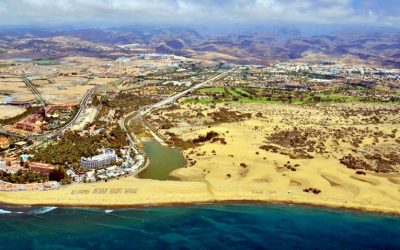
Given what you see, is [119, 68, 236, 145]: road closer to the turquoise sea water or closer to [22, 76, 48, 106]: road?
[22, 76, 48, 106]: road

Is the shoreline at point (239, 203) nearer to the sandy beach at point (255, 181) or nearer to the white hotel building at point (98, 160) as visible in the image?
the sandy beach at point (255, 181)

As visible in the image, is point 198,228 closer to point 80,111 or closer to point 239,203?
point 239,203

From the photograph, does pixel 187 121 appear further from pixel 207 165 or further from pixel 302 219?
pixel 302 219

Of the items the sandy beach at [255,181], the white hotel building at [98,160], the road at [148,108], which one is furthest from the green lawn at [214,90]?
the white hotel building at [98,160]

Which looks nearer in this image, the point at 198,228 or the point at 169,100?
the point at 198,228

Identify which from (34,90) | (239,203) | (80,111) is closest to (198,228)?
(239,203)
